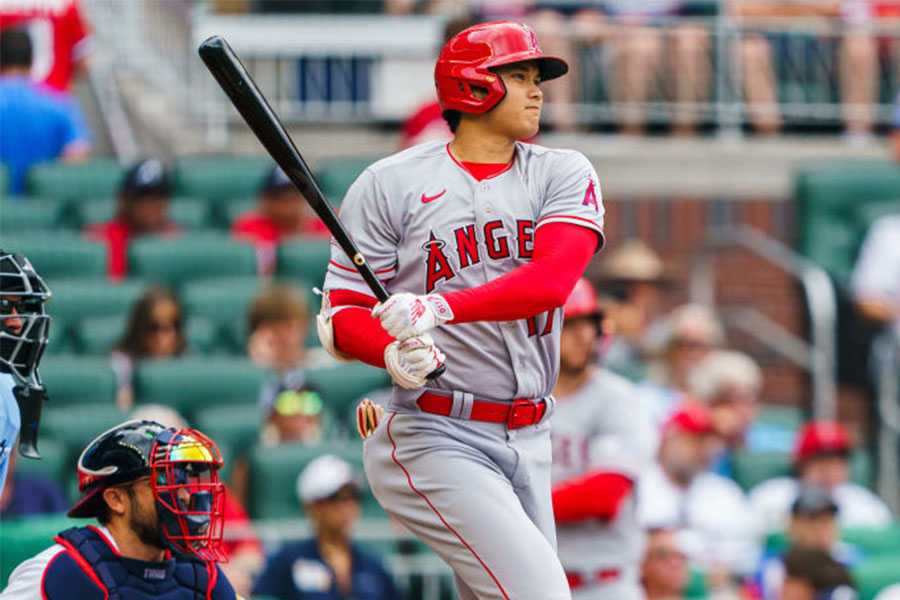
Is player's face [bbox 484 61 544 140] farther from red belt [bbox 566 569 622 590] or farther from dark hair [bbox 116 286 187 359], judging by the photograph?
dark hair [bbox 116 286 187 359]

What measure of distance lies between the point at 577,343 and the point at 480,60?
206 cm

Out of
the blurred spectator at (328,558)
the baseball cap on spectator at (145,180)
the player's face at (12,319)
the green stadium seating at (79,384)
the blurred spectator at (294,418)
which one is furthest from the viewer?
the baseball cap on spectator at (145,180)

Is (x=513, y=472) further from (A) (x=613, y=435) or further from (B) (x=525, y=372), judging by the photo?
(A) (x=613, y=435)

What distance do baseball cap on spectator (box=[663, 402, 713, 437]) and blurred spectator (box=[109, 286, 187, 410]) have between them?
7.72ft

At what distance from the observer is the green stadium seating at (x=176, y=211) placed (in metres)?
10.2

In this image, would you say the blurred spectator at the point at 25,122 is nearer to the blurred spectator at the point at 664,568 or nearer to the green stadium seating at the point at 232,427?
the green stadium seating at the point at 232,427

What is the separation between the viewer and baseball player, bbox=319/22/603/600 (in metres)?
4.57

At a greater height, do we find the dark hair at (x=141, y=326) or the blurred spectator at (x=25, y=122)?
the blurred spectator at (x=25, y=122)

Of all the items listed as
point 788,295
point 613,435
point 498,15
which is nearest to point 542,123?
point 498,15

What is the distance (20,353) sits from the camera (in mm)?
4684

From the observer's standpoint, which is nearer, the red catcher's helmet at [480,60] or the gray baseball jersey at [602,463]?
the red catcher's helmet at [480,60]

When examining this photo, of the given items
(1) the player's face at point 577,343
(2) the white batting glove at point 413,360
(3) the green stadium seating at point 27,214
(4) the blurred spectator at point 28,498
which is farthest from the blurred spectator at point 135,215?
(2) the white batting glove at point 413,360

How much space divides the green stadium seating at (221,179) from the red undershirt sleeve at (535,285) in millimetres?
6251

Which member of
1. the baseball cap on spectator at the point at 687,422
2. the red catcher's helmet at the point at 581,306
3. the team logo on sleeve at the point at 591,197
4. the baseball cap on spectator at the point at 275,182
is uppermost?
the team logo on sleeve at the point at 591,197
